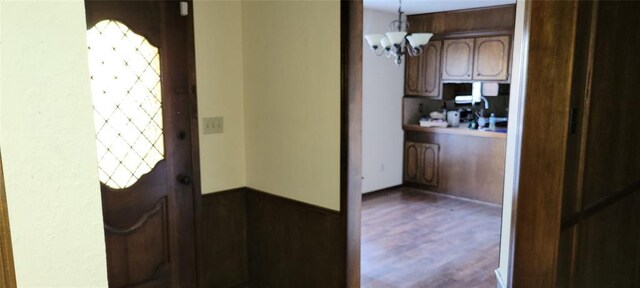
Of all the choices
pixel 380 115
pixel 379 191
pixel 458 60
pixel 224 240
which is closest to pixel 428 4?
pixel 458 60

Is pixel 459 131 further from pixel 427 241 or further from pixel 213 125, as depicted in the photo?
pixel 213 125

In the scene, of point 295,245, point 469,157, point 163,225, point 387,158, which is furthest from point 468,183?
point 163,225

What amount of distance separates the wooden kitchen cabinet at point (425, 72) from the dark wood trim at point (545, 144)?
451 centimetres

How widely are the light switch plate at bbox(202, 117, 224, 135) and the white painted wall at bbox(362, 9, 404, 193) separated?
9.78 ft

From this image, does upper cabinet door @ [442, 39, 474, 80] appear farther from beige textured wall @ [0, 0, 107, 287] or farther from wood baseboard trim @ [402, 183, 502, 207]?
beige textured wall @ [0, 0, 107, 287]

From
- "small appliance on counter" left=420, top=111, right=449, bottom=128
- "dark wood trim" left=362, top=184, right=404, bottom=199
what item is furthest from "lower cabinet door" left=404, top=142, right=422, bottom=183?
"small appliance on counter" left=420, top=111, right=449, bottom=128

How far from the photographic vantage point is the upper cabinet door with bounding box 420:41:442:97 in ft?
19.7

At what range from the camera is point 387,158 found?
245 inches

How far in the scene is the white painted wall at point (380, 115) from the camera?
19.0 feet

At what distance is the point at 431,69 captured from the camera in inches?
238

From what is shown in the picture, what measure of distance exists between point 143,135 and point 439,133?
426 centimetres

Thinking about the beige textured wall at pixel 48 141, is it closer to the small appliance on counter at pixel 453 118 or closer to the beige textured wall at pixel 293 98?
the beige textured wall at pixel 293 98

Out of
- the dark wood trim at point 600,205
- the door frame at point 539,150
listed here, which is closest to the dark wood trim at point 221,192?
the door frame at point 539,150

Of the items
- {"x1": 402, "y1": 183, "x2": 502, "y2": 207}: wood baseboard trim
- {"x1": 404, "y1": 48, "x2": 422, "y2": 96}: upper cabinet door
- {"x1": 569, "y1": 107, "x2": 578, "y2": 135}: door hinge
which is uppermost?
{"x1": 404, "y1": 48, "x2": 422, "y2": 96}: upper cabinet door
